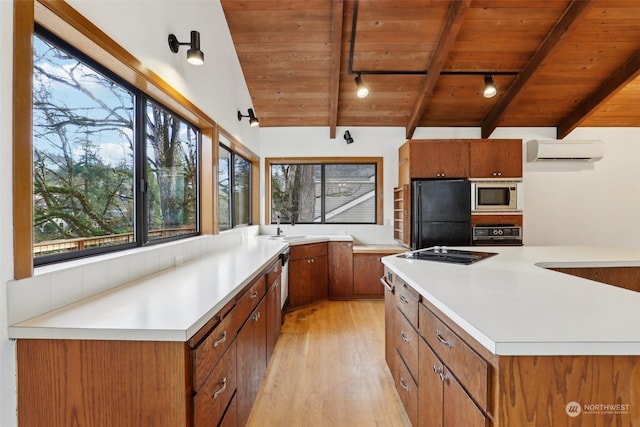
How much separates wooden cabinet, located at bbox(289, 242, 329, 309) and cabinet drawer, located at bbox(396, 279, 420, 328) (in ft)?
6.29

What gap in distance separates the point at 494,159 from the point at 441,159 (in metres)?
0.69

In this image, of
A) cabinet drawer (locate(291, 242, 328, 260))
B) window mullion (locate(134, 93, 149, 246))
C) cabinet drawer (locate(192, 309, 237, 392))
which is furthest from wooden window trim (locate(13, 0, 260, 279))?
cabinet drawer (locate(291, 242, 328, 260))

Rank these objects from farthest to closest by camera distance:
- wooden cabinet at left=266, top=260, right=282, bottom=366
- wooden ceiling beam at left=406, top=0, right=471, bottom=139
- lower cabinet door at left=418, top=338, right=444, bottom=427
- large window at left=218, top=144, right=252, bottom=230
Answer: large window at left=218, top=144, right=252, bottom=230 → wooden ceiling beam at left=406, top=0, right=471, bottom=139 → wooden cabinet at left=266, top=260, right=282, bottom=366 → lower cabinet door at left=418, top=338, right=444, bottom=427

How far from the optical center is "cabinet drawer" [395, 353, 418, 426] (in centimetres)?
156

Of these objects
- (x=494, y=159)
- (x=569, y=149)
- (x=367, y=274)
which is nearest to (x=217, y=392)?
(x=367, y=274)

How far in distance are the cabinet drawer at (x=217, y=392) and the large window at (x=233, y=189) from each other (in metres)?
1.88

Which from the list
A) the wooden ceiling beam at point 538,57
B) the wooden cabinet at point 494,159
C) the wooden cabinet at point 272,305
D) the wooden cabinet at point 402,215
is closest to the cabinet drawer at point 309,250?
the wooden cabinet at point 272,305

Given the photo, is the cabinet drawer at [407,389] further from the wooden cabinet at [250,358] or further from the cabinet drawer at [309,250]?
the cabinet drawer at [309,250]

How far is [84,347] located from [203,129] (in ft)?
7.09

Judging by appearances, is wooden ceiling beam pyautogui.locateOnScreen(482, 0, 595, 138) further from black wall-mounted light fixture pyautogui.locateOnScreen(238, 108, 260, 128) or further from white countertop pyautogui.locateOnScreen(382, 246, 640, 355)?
black wall-mounted light fixture pyautogui.locateOnScreen(238, 108, 260, 128)

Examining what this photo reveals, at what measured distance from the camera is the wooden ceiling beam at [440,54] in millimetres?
2813

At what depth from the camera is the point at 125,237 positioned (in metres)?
1.79

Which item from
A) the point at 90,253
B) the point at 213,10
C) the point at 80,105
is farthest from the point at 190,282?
the point at 213,10

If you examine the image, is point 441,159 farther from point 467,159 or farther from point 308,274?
point 308,274
